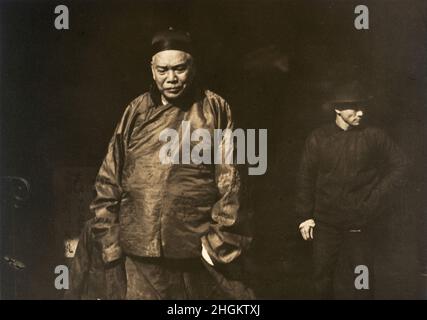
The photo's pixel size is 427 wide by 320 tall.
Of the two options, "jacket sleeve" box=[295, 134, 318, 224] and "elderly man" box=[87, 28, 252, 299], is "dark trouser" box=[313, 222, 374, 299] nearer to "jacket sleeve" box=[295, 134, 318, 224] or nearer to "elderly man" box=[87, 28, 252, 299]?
"jacket sleeve" box=[295, 134, 318, 224]

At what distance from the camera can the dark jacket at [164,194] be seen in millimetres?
5008

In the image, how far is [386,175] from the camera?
16.6ft

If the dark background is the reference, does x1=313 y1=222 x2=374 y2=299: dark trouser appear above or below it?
below

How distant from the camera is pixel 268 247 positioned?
199 inches

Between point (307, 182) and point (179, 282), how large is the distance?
3.70 ft

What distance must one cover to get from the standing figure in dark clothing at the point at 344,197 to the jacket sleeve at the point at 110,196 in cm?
127

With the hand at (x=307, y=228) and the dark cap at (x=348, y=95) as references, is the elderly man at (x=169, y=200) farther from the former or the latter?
the dark cap at (x=348, y=95)

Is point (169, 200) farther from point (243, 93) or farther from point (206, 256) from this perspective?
point (243, 93)

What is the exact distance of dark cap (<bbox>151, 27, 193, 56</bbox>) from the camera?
5.07 m

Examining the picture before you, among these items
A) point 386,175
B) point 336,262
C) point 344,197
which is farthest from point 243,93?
point 336,262

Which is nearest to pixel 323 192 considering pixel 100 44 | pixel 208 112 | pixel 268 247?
pixel 268 247

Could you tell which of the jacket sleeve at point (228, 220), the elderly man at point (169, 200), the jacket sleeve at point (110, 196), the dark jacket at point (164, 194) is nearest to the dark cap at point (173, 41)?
the elderly man at point (169, 200)

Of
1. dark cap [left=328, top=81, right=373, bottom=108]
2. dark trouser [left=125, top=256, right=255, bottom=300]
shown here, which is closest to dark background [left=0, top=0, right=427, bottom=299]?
dark cap [left=328, top=81, right=373, bottom=108]

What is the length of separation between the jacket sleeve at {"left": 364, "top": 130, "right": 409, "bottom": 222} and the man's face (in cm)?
139
